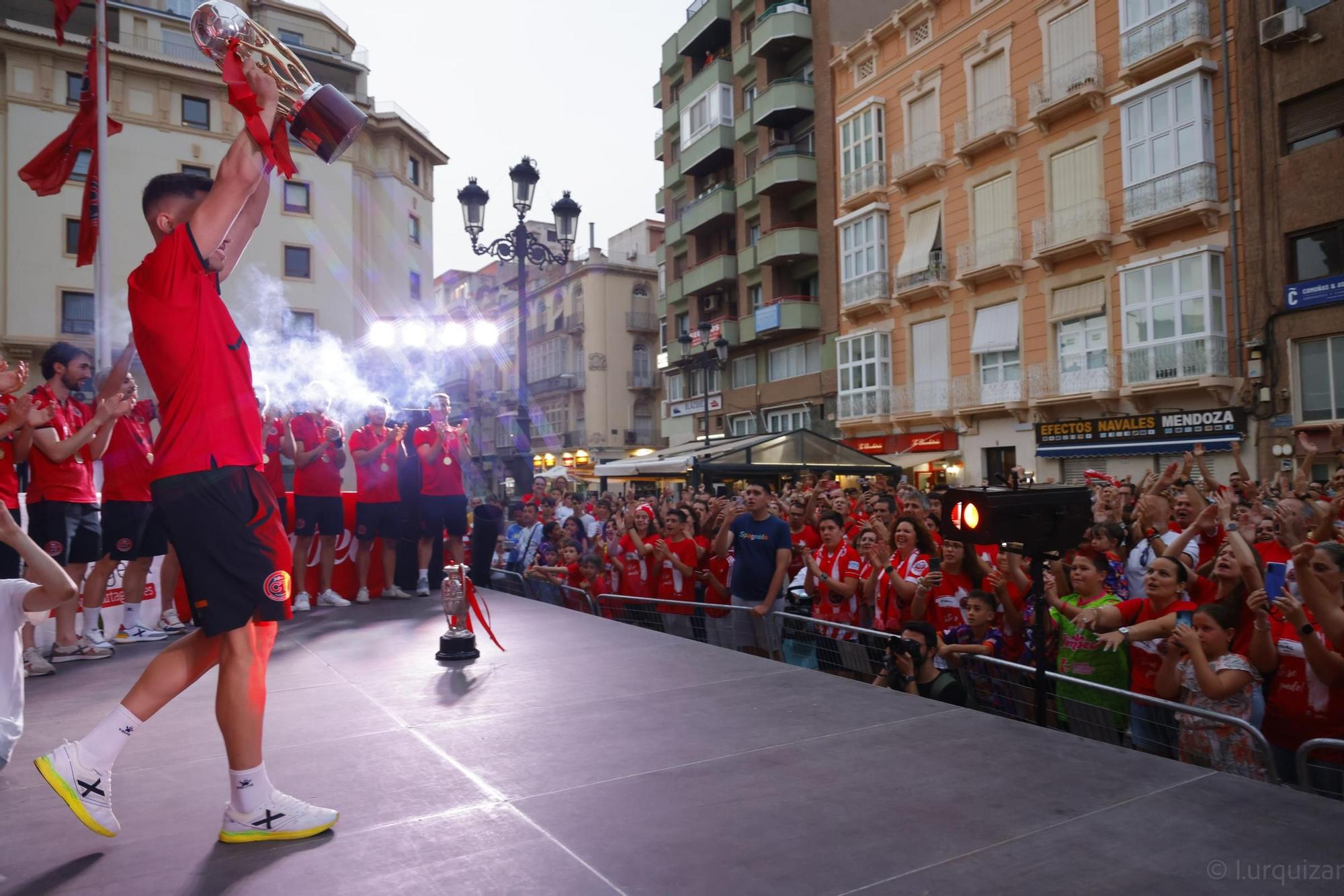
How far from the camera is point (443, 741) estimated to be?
12.6 feet

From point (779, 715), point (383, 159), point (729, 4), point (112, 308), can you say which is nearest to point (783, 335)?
point (729, 4)

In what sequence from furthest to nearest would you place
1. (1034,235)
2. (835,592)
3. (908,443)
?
(908,443)
(1034,235)
(835,592)

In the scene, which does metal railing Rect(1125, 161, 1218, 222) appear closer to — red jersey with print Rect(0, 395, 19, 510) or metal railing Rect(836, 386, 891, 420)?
metal railing Rect(836, 386, 891, 420)

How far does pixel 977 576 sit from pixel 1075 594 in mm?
652

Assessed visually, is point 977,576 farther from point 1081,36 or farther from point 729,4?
point 729,4

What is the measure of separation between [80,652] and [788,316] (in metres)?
26.9

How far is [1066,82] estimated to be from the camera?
851 inches

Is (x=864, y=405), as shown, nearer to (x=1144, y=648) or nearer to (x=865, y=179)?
(x=865, y=179)

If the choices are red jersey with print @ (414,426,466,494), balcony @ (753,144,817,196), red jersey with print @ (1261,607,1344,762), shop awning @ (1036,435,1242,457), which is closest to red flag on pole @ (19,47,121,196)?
red jersey with print @ (414,426,466,494)

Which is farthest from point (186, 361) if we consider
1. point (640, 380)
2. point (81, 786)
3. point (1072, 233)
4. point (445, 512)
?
point (640, 380)

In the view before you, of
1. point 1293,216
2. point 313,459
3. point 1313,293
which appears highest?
point 1293,216

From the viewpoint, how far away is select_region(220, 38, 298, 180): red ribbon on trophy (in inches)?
109

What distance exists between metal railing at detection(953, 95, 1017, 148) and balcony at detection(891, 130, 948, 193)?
58 centimetres

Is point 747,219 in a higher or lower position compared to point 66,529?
higher
